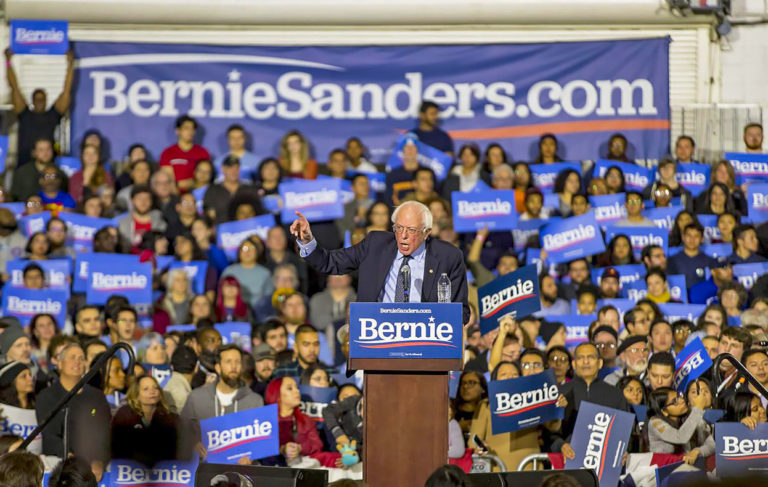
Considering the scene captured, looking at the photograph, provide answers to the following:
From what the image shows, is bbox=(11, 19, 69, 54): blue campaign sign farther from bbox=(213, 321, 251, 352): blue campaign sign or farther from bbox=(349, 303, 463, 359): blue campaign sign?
bbox=(349, 303, 463, 359): blue campaign sign

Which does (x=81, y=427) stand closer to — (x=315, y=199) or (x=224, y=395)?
(x=224, y=395)

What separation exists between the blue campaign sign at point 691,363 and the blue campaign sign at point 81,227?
552 centimetres

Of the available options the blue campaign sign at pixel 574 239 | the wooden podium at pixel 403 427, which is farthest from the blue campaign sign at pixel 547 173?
the wooden podium at pixel 403 427

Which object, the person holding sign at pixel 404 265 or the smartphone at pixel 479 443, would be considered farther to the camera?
the smartphone at pixel 479 443

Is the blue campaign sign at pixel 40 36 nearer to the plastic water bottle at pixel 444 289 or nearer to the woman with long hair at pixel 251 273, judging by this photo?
the woman with long hair at pixel 251 273

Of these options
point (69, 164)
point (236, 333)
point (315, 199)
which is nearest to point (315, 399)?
point (236, 333)

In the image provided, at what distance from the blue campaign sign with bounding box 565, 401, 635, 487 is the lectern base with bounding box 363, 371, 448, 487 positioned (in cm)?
196

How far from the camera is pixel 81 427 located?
26.0 feet

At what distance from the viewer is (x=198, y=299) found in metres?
10.5

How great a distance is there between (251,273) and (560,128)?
427 cm

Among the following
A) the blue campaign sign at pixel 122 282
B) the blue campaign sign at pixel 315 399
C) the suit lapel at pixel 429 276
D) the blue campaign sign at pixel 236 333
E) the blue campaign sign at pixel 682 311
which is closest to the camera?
the suit lapel at pixel 429 276

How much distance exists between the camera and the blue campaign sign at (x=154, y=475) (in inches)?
297

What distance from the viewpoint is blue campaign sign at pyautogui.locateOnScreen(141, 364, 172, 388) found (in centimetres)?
899

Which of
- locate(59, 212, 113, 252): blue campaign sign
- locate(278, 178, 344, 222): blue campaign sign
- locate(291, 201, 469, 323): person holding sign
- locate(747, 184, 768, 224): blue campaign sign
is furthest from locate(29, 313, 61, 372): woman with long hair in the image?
locate(747, 184, 768, 224): blue campaign sign
